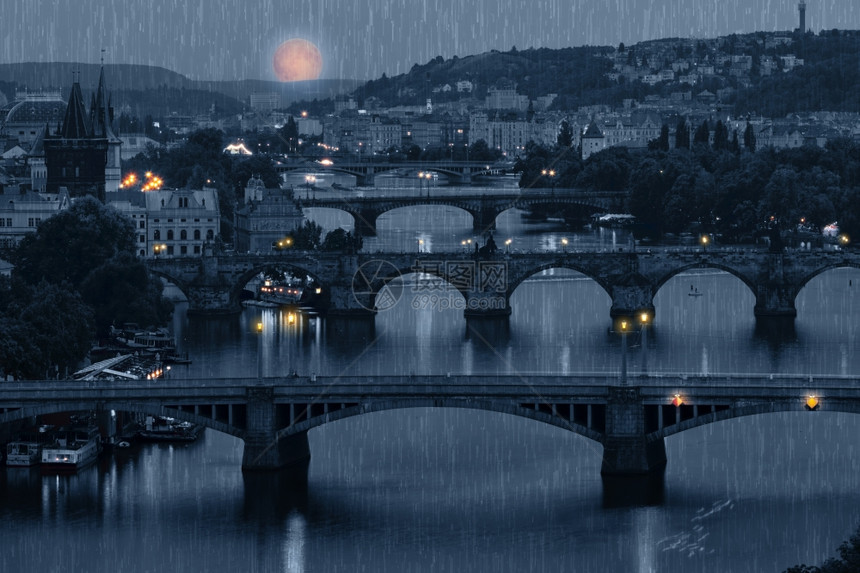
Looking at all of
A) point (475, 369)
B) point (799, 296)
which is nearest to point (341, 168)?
point (799, 296)

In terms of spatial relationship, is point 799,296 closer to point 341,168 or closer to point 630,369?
point 630,369

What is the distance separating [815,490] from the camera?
161 ft

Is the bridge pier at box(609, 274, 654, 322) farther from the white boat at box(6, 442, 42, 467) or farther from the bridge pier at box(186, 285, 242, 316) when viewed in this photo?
the white boat at box(6, 442, 42, 467)

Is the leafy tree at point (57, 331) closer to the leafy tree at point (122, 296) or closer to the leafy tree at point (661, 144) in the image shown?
the leafy tree at point (122, 296)

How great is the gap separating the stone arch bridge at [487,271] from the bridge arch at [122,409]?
2896cm

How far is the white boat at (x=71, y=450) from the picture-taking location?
51.2 meters

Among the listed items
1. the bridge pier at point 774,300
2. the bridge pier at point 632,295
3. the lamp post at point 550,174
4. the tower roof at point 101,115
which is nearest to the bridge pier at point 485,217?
the tower roof at point 101,115

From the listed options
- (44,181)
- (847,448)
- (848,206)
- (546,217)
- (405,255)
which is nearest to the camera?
(847,448)

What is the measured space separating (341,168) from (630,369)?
89063 millimetres

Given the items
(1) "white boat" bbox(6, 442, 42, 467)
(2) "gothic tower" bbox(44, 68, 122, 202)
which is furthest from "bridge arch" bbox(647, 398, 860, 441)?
(2) "gothic tower" bbox(44, 68, 122, 202)

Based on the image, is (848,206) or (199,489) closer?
(199,489)

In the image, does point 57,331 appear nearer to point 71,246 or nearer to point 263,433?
point 263,433

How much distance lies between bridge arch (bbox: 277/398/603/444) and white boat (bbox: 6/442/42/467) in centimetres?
565

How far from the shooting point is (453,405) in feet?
165
